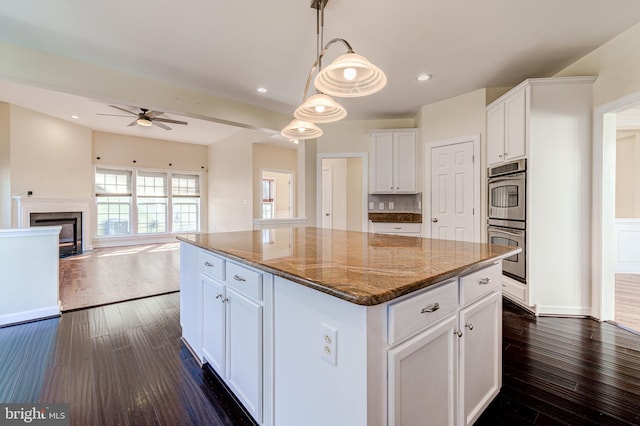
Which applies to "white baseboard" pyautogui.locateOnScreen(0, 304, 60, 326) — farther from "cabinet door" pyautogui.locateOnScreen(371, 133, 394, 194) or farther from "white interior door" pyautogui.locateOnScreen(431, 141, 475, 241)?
"white interior door" pyautogui.locateOnScreen(431, 141, 475, 241)

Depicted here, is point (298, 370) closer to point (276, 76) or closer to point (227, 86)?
point (276, 76)

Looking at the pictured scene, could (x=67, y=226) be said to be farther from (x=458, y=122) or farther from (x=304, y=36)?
(x=458, y=122)

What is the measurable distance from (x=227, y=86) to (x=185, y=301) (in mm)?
2651

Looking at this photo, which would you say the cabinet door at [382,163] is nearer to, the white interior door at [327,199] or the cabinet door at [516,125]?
the cabinet door at [516,125]

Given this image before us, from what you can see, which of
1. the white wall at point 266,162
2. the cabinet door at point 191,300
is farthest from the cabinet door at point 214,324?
the white wall at point 266,162

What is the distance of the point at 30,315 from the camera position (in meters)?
2.76

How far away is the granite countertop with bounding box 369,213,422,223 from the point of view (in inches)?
179

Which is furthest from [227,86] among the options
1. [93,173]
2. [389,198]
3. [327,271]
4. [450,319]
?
[93,173]

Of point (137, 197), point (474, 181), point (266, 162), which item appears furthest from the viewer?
point (137, 197)

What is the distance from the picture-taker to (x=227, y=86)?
3.57m

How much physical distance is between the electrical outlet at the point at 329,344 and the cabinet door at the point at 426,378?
0.18 m

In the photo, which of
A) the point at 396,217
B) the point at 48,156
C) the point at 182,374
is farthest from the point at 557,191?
the point at 48,156

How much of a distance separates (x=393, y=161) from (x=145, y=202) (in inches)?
270

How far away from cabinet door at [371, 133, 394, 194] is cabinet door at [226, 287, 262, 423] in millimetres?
3518
